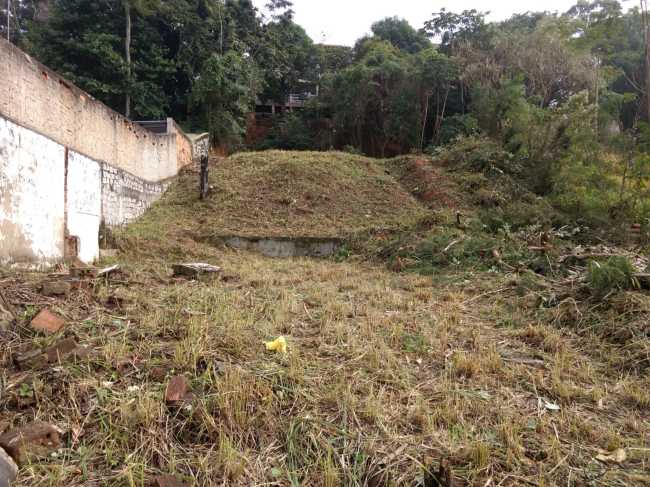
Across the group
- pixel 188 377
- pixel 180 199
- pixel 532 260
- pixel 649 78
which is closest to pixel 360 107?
pixel 180 199

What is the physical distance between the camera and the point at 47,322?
2.49 meters

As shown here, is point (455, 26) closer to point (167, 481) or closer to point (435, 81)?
point (435, 81)

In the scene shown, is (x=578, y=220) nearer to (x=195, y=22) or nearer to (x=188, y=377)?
(x=188, y=377)

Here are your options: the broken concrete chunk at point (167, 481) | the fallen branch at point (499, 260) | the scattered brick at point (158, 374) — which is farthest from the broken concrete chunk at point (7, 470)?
the fallen branch at point (499, 260)

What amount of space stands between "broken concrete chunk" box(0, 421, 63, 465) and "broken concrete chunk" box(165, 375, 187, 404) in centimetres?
44

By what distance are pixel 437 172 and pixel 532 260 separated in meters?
7.31

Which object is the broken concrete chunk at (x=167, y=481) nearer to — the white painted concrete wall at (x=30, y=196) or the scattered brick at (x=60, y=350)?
the scattered brick at (x=60, y=350)

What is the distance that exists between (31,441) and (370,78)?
57.9 ft

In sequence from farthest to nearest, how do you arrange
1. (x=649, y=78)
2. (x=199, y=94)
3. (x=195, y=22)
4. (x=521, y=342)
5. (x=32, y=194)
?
(x=195, y=22) → (x=199, y=94) → (x=649, y=78) → (x=32, y=194) → (x=521, y=342)

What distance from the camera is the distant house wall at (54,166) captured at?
404 cm

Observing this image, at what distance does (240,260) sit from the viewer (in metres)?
6.86

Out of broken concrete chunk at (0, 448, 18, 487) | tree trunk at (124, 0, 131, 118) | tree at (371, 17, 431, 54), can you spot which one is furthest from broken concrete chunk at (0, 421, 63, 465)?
tree at (371, 17, 431, 54)

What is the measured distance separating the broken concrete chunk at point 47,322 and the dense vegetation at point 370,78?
33.9 feet

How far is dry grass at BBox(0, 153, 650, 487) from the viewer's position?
5.07 ft
